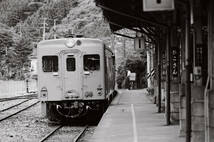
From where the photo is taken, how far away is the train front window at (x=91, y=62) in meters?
19.2

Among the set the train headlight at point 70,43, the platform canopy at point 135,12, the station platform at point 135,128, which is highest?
the platform canopy at point 135,12

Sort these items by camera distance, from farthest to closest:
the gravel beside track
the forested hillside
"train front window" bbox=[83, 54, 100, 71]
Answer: the forested hillside < "train front window" bbox=[83, 54, 100, 71] < the gravel beside track

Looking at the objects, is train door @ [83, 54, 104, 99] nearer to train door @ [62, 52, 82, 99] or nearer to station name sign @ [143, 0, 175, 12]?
train door @ [62, 52, 82, 99]

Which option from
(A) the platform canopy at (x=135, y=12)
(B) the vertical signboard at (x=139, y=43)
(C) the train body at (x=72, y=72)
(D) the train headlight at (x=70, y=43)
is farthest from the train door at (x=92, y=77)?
(B) the vertical signboard at (x=139, y=43)

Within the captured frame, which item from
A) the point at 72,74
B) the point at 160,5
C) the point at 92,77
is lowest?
the point at 92,77

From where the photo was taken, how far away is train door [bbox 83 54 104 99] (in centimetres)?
1909

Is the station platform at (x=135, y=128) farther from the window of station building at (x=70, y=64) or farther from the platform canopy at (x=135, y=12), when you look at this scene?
the platform canopy at (x=135, y=12)

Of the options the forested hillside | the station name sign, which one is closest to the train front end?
the station name sign

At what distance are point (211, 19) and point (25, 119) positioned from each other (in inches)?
562

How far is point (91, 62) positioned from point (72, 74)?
2.54 ft

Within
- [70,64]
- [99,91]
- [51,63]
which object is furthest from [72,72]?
[99,91]

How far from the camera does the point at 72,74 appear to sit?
62.7 feet

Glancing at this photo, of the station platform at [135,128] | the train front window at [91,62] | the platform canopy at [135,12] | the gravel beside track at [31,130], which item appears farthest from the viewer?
the train front window at [91,62]

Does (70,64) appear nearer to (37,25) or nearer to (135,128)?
(135,128)
